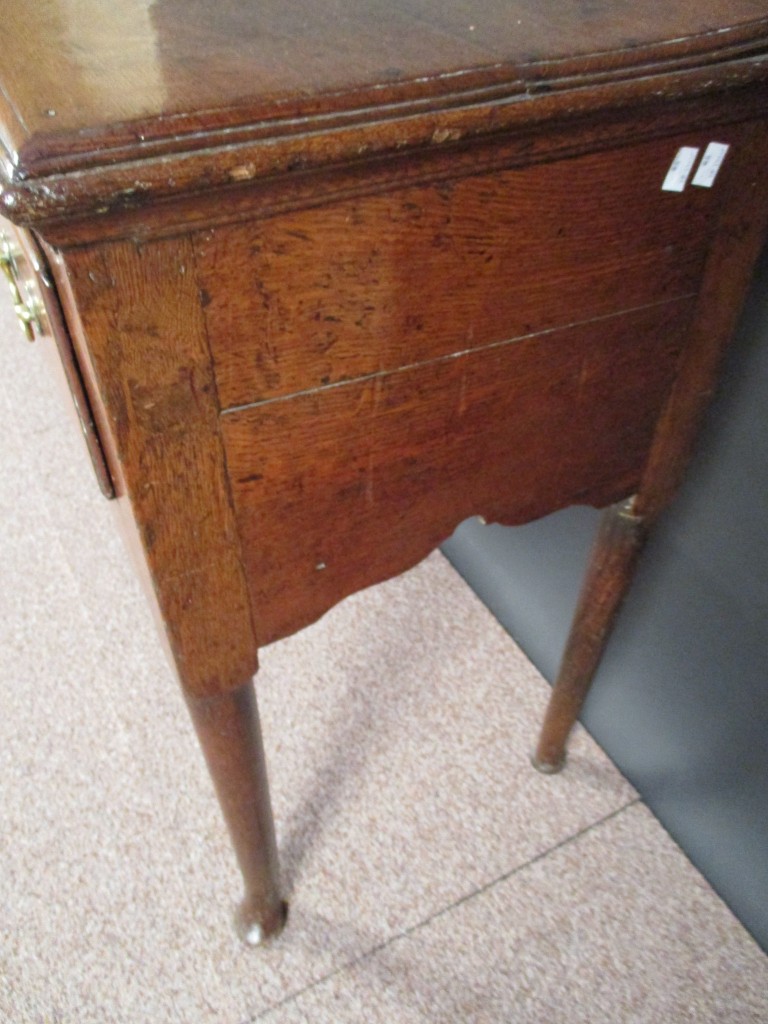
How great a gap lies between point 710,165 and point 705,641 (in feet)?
1.86

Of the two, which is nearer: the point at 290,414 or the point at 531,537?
the point at 290,414

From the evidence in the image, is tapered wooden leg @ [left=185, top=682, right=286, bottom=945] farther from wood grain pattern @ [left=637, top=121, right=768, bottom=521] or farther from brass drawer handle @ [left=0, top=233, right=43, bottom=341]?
wood grain pattern @ [left=637, top=121, right=768, bottom=521]

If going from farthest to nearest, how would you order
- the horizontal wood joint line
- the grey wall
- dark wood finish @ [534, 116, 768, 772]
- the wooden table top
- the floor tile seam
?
the floor tile seam → the grey wall → dark wood finish @ [534, 116, 768, 772] → the horizontal wood joint line → the wooden table top

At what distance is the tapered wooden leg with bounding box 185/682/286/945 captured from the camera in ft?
2.27

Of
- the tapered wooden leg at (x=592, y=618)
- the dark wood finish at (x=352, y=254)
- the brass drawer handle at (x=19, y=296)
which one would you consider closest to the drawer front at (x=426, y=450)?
the dark wood finish at (x=352, y=254)

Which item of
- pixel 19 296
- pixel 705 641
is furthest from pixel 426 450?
pixel 705 641

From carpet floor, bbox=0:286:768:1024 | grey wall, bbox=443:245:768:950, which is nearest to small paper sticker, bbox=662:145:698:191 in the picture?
grey wall, bbox=443:245:768:950

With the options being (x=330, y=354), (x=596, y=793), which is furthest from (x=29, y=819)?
(x=330, y=354)

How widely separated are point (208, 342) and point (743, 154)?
0.41 meters

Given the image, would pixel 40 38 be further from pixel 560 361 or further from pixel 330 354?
pixel 560 361

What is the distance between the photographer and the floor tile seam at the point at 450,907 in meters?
0.95

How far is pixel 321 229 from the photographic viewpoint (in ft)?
1.50

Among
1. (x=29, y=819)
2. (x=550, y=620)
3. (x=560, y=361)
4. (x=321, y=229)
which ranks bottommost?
(x=29, y=819)

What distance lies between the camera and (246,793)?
79cm
